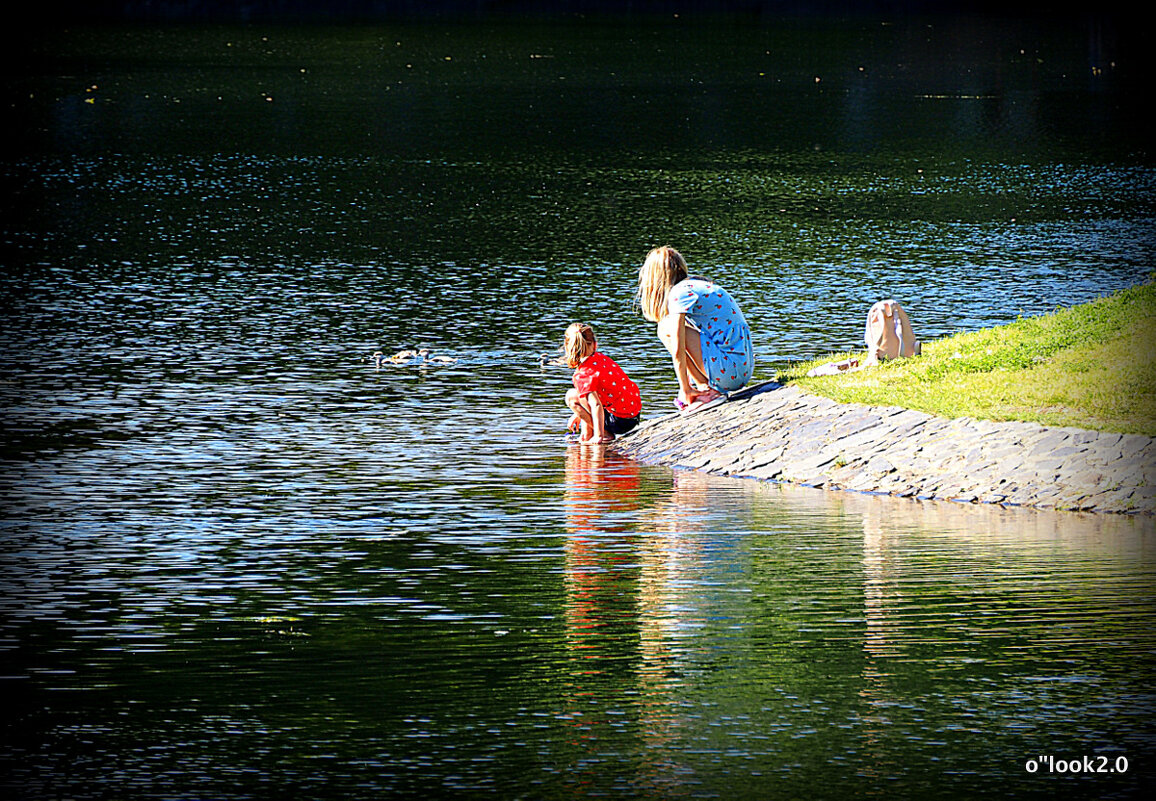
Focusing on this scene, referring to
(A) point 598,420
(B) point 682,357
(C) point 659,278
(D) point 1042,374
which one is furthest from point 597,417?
(D) point 1042,374

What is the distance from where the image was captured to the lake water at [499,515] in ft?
24.5

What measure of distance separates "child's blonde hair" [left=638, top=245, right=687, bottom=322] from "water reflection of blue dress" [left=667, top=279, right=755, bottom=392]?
0.17 metres

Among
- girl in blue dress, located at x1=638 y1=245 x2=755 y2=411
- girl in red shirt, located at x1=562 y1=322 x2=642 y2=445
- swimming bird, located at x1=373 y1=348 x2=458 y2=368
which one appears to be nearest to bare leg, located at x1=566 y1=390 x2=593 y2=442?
girl in red shirt, located at x1=562 y1=322 x2=642 y2=445

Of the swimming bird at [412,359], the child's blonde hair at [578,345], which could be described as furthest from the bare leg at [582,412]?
the swimming bird at [412,359]

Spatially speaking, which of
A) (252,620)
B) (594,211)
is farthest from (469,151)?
(252,620)

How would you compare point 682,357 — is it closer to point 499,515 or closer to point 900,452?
point 900,452

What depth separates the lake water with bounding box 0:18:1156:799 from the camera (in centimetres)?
746

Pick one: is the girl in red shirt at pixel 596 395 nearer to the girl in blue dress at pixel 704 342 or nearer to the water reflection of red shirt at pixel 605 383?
the water reflection of red shirt at pixel 605 383

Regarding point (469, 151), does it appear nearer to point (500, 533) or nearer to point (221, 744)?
point (500, 533)

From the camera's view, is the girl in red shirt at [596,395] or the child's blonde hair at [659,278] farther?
the child's blonde hair at [659,278]

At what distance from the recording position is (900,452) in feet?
39.3

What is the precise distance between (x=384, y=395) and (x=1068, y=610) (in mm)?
7430

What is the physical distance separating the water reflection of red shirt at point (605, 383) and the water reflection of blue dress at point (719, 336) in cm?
63

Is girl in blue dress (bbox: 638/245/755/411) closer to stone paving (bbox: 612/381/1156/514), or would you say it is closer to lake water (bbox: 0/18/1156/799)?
stone paving (bbox: 612/381/1156/514)
